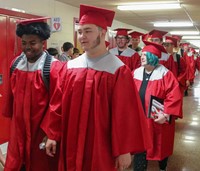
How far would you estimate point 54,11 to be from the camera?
6.15 metres

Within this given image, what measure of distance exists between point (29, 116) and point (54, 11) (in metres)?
4.56

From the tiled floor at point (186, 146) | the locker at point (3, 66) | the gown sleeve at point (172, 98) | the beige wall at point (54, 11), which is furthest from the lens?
the beige wall at point (54, 11)

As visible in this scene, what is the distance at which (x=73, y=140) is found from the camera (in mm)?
1816

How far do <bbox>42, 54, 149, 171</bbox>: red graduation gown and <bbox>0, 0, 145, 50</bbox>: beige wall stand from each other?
10.6 ft

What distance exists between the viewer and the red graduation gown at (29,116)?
2.00m

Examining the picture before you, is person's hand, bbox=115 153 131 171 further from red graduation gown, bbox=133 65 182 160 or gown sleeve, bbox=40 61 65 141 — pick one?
red graduation gown, bbox=133 65 182 160

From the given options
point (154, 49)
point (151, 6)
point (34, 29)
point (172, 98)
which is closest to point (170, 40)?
point (151, 6)

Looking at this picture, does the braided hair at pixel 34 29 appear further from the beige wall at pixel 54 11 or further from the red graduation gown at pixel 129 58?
the red graduation gown at pixel 129 58

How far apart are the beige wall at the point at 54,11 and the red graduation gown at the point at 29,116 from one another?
283 centimetres

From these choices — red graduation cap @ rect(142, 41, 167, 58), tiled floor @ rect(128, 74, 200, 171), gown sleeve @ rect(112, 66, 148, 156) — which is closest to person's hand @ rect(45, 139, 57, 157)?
gown sleeve @ rect(112, 66, 148, 156)

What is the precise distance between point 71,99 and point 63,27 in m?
5.00

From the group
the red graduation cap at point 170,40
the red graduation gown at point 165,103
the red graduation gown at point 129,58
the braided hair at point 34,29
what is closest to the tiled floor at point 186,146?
the red graduation gown at point 165,103

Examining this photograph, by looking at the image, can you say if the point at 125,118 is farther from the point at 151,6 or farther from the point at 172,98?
the point at 151,6

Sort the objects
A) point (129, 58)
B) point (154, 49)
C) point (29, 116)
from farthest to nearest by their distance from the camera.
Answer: point (129, 58) < point (154, 49) < point (29, 116)
